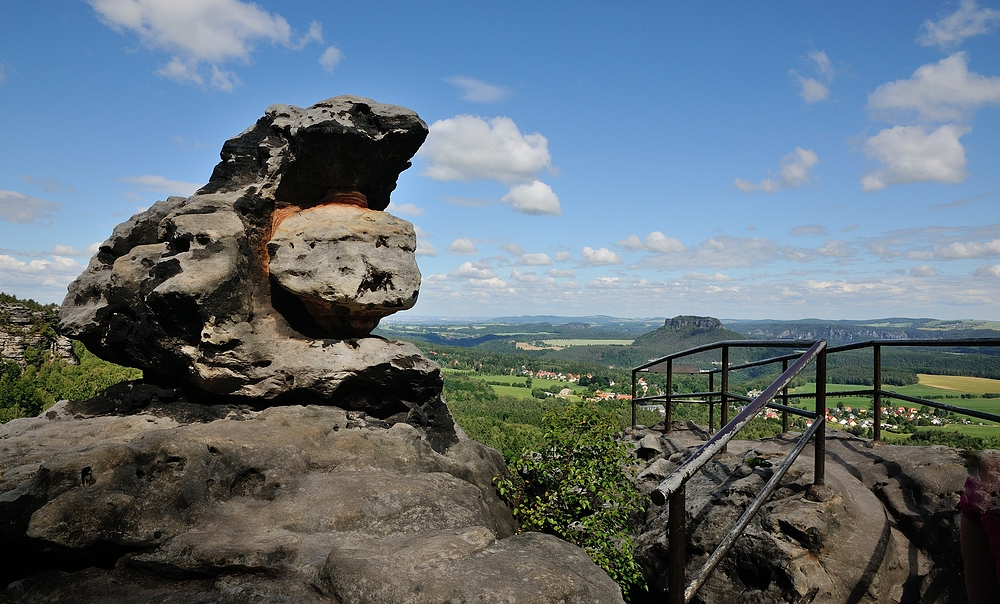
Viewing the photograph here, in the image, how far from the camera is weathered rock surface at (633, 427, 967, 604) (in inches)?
189

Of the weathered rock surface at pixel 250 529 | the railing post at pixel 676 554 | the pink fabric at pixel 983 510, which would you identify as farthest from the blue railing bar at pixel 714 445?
the weathered rock surface at pixel 250 529

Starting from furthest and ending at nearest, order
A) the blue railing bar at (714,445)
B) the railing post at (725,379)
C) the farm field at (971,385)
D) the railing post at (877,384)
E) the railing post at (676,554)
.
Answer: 1. the farm field at (971,385)
2. the railing post at (725,379)
3. the railing post at (877,384)
4. the railing post at (676,554)
5. the blue railing bar at (714,445)

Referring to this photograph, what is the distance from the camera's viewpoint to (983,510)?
2281 mm

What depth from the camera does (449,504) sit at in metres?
5.43

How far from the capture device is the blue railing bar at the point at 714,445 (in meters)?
2.89

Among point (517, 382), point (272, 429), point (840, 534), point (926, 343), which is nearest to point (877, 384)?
point (926, 343)

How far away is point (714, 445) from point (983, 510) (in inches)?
48.8

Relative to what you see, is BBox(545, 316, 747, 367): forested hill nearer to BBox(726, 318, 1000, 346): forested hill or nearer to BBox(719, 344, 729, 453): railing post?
BBox(726, 318, 1000, 346): forested hill

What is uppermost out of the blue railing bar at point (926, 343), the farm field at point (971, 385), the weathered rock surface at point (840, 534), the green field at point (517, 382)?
the blue railing bar at point (926, 343)

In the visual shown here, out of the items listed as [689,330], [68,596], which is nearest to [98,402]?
[68,596]

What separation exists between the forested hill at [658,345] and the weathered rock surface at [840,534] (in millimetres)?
105193

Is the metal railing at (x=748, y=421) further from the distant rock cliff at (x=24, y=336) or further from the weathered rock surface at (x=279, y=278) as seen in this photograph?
the distant rock cliff at (x=24, y=336)

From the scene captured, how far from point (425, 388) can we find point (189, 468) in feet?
10.3

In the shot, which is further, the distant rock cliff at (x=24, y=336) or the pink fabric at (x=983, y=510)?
the distant rock cliff at (x=24, y=336)
